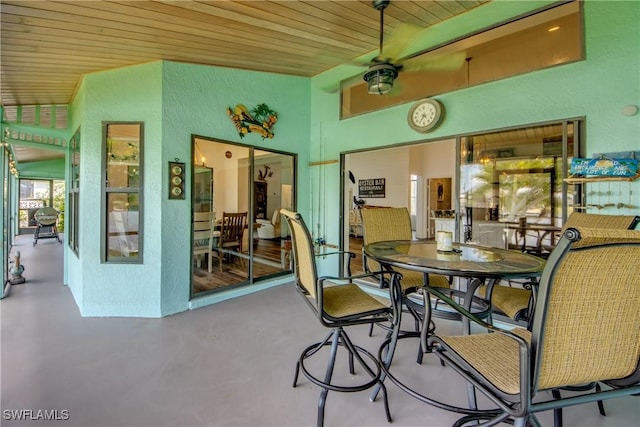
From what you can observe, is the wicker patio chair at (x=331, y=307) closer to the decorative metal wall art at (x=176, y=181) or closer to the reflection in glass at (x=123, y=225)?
the decorative metal wall art at (x=176, y=181)

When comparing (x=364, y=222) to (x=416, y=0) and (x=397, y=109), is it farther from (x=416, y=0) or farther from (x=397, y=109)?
(x=416, y=0)

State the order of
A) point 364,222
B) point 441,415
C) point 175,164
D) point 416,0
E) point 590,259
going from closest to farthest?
point 590,259
point 441,415
point 416,0
point 364,222
point 175,164

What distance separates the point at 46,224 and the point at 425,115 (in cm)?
1102

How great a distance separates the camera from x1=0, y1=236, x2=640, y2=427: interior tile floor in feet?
5.70

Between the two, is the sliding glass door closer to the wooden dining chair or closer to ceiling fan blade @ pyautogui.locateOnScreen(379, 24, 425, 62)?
the wooden dining chair

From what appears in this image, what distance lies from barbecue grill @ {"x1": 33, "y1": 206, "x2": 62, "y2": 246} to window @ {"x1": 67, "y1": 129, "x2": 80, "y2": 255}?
5.75 m

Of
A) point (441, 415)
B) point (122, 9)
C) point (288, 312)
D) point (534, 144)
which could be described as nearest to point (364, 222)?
point (288, 312)

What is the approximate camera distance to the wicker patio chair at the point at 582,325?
863 millimetres

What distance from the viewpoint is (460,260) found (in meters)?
1.84

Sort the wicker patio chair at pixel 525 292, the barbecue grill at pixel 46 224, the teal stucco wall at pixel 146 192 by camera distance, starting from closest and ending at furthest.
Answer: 1. the wicker patio chair at pixel 525 292
2. the teal stucco wall at pixel 146 192
3. the barbecue grill at pixel 46 224

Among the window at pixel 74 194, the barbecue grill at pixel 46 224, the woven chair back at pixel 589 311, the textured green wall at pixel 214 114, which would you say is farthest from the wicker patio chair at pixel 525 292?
the barbecue grill at pixel 46 224

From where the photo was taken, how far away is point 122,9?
2316 millimetres

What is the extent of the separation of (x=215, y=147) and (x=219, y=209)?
36.4 inches

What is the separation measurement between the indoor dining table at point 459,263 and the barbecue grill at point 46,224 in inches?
416
